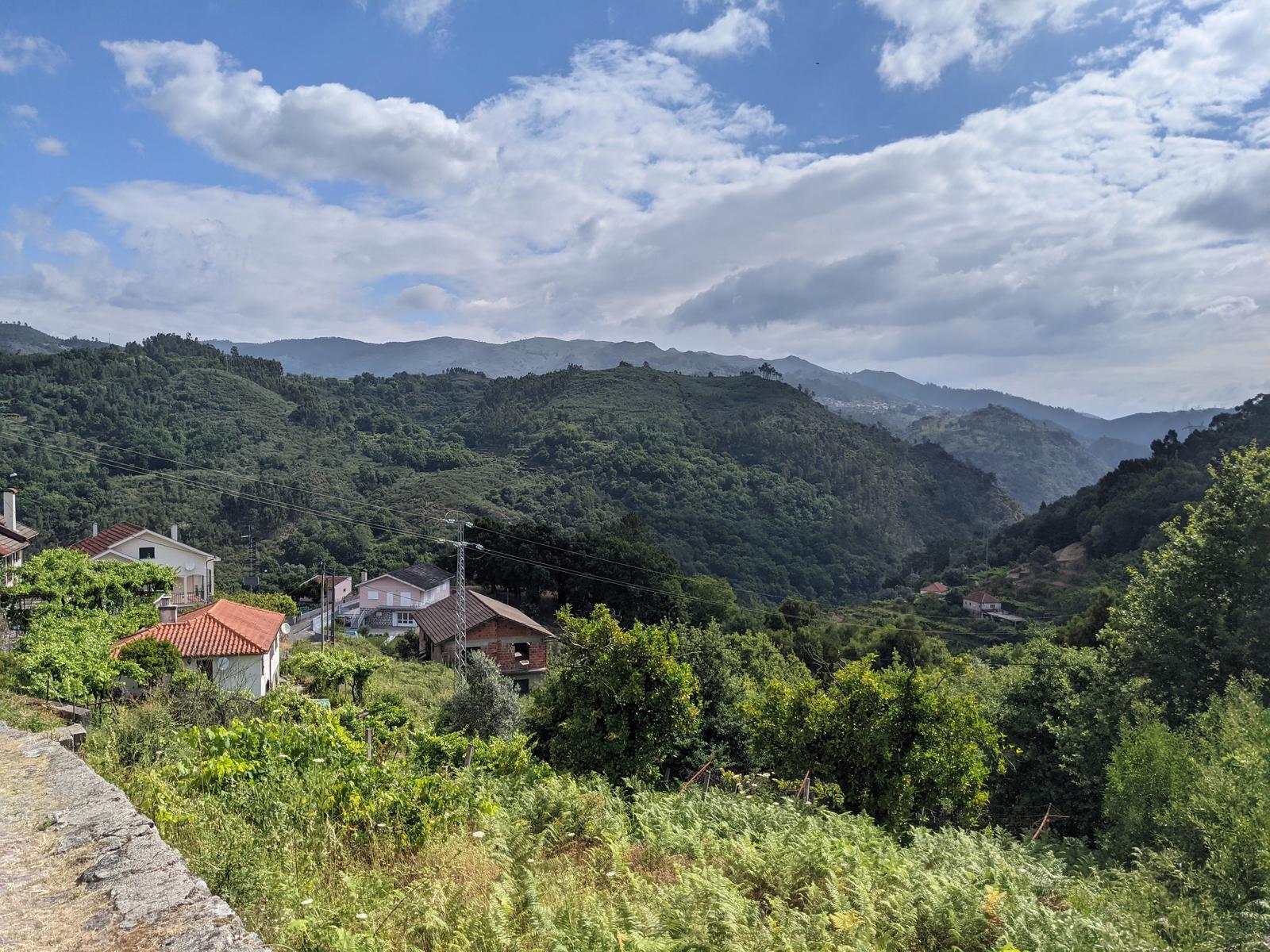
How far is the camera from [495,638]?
38656mm

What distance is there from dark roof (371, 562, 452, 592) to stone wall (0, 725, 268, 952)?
5439 cm

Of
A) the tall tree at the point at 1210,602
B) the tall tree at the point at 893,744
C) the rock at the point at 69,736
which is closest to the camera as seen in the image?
the rock at the point at 69,736

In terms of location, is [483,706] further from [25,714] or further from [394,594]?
[394,594]

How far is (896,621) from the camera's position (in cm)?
6062

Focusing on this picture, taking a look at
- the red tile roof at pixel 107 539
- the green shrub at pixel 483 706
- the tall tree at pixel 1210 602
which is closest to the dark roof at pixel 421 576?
the red tile roof at pixel 107 539

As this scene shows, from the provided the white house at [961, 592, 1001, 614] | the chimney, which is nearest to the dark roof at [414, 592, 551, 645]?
the chimney

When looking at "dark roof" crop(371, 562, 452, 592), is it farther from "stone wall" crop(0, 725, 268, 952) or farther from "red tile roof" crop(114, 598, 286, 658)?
"stone wall" crop(0, 725, 268, 952)

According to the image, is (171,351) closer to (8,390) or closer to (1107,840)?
(8,390)

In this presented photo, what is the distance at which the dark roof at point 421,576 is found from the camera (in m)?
58.5

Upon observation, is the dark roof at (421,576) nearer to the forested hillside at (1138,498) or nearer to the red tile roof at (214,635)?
the red tile roof at (214,635)

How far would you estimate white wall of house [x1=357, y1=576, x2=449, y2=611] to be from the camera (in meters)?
57.9

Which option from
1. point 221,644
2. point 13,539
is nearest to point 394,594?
point 13,539

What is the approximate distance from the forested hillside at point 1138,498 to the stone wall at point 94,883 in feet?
242

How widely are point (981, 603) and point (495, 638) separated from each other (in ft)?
168
